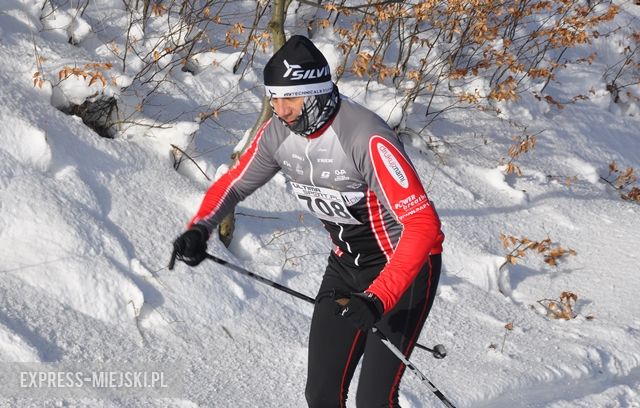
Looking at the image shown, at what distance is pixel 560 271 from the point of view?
724 centimetres

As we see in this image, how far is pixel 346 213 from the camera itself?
344cm

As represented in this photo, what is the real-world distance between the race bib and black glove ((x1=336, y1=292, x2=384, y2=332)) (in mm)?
481

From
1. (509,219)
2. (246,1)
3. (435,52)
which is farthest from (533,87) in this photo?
(246,1)

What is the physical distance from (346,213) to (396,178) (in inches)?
14.8

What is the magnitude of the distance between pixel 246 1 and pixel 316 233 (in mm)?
3137

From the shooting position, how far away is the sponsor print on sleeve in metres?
3.14

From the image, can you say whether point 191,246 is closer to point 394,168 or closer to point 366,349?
point 366,349

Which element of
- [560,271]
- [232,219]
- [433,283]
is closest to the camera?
[433,283]

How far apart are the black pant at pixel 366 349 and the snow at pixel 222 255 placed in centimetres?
93

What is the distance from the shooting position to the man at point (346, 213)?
3.15m

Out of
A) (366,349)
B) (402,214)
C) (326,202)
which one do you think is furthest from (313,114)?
(366,349)

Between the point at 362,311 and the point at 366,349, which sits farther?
the point at 366,349

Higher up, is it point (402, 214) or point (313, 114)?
point (313, 114)

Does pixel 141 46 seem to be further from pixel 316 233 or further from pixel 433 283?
pixel 433 283
